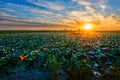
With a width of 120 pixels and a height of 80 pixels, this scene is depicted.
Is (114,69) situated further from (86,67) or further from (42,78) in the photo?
(42,78)

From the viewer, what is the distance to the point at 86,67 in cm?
690

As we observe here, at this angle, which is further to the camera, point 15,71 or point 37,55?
point 37,55

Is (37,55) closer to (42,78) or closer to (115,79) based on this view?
(42,78)

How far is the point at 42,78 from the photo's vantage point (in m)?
6.57

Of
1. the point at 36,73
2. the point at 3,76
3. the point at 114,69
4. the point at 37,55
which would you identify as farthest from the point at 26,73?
the point at 114,69

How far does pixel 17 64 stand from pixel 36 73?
1.48 metres

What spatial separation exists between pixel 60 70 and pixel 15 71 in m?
1.92

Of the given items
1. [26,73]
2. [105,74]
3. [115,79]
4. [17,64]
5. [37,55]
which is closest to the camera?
[115,79]

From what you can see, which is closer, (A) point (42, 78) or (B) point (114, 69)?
(A) point (42, 78)

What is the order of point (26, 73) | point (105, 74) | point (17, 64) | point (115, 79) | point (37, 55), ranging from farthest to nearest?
point (37, 55), point (17, 64), point (26, 73), point (105, 74), point (115, 79)

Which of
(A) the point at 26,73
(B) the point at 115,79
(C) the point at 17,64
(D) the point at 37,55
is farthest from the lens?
(D) the point at 37,55

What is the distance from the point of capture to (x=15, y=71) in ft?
24.1

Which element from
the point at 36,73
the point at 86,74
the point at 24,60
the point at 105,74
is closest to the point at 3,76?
the point at 36,73

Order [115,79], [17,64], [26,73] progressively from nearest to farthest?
[115,79], [26,73], [17,64]
